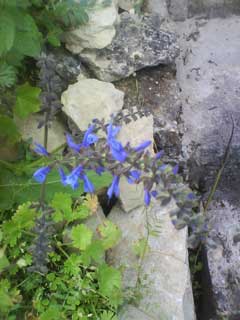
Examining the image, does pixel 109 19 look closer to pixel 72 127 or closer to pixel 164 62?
pixel 164 62

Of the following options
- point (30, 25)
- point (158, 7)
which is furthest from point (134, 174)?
point (158, 7)

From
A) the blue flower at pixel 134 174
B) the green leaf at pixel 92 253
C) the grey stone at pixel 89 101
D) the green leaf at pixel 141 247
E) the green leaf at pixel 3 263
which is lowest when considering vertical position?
the green leaf at pixel 141 247

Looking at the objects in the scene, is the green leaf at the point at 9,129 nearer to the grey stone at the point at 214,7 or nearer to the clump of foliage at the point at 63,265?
the clump of foliage at the point at 63,265

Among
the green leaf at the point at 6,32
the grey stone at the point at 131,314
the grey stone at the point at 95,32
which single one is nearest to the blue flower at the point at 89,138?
the green leaf at the point at 6,32

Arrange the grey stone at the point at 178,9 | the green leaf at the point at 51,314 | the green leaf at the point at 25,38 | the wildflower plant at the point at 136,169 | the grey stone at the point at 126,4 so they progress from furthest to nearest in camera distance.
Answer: the grey stone at the point at 178,9
the grey stone at the point at 126,4
the green leaf at the point at 25,38
the green leaf at the point at 51,314
the wildflower plant at the point at 136,169

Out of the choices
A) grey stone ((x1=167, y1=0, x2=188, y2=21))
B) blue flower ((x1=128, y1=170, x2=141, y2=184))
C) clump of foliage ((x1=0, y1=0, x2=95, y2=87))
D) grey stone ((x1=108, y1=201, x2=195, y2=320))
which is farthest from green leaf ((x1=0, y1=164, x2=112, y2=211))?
grey stone ((x1=167, y1=0, x2=188, y2=21))

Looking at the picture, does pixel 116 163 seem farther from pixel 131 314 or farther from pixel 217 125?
pixel 217 125
